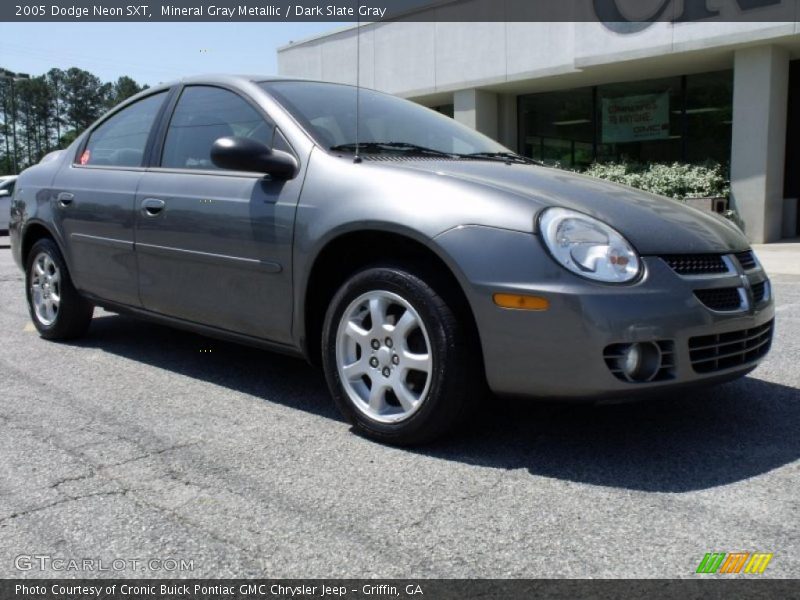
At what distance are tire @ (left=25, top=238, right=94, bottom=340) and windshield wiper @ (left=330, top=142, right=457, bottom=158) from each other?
2.35m

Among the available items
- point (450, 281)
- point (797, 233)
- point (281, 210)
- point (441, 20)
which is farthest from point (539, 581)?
point (441, 20)

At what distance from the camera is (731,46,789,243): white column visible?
42.5ft

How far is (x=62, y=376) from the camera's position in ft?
14.2

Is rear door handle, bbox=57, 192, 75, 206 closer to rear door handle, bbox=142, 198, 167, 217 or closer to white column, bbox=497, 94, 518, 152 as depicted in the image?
rear door handle, bbox=142, 198, 167, 217

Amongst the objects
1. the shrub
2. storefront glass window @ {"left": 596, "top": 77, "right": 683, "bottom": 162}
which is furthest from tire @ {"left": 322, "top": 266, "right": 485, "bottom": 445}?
storefront glass window @ {"left": 596, "top": 77, "right": 683, "bottom": 162}

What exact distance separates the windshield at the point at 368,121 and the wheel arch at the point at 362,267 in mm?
511

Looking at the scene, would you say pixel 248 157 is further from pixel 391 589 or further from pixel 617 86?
pixel 617 86

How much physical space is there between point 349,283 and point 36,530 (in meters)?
1.45

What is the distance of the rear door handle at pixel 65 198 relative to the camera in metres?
4.79

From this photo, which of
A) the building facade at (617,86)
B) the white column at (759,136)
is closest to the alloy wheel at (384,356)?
the building facade at (617,86)

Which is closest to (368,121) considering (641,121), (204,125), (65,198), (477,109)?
(204,125)

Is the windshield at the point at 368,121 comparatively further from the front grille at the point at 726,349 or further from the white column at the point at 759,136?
the white column at the point at 759,136

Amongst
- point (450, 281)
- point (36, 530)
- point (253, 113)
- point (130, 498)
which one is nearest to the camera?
point (36, 530)

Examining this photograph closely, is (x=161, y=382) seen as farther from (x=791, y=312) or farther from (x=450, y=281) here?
(x=791, y=312)
